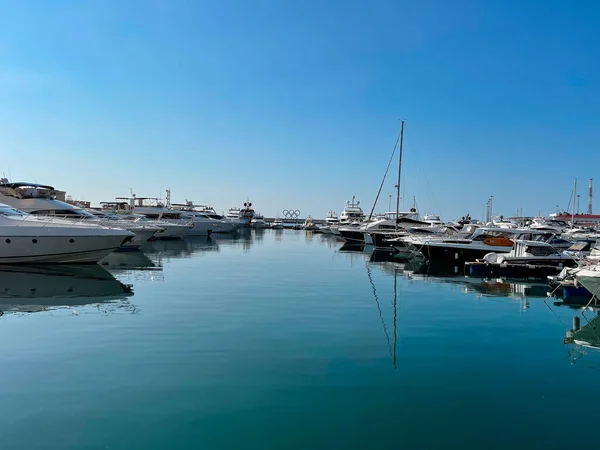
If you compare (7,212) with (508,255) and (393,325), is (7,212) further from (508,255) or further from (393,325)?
(508,255)

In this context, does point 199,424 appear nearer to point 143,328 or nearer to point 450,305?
point 143,328

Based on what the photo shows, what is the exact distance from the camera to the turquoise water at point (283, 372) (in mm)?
6781

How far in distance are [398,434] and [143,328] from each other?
7577 millimetres

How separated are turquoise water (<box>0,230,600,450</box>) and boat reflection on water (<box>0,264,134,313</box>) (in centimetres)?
15

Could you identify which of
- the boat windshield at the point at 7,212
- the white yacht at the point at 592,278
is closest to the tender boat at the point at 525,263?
the white yacht at the point at 592,278

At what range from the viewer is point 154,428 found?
22.2 feet

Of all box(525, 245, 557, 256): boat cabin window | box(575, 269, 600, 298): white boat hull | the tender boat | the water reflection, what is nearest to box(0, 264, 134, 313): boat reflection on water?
the water reflection

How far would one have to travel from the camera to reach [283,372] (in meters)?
9.26

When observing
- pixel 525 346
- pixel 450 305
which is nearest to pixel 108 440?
pixel 525 346

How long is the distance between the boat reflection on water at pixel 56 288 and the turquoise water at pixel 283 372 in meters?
0.15

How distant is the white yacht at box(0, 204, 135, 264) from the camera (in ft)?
76.4

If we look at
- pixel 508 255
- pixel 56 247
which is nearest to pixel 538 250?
pixel 508 255

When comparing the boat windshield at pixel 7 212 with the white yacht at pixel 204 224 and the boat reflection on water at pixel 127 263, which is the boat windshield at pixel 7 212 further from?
the white yacht at pixel 204 224

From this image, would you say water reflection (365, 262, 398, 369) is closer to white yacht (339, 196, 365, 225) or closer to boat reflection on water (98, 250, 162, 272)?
boat reflection on water (98, 250, 162, 272)
